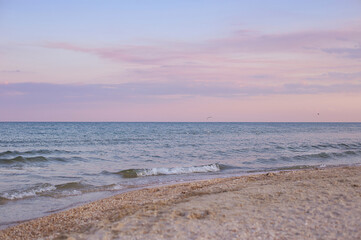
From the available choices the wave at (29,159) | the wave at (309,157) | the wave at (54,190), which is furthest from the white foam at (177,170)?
the wave at (29,159)

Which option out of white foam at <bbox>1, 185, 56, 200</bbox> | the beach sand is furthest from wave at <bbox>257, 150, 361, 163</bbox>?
white foam at <bbox>1, 185, 56, 200</bbox>

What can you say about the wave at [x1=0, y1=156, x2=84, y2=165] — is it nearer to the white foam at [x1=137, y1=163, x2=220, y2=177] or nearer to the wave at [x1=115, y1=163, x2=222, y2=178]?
the wave at [x1=115, y1=163, x2=222, y2=178]

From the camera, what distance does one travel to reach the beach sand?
638 centimetres

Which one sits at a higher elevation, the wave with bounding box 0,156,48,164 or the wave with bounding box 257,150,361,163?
the wave with bounding box 0,156,48,164

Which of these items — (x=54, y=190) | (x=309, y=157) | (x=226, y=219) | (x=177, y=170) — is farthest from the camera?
(x=309, y=157)

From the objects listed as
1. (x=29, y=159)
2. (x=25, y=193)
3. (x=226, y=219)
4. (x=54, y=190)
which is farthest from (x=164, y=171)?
(x=226, y=219)

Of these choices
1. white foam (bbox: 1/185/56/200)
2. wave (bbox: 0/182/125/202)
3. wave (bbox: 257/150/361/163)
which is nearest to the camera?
white foam (bbox: 1/185/56/200)

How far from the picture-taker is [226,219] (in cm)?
716

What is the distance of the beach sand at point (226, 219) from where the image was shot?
6.38 meters

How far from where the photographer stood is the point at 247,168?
21.1 m

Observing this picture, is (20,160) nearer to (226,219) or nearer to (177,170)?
(177,170)

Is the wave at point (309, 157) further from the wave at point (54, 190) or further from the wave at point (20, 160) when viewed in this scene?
the wave at point (20, 160)

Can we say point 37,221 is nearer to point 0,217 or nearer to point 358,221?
point 0,217

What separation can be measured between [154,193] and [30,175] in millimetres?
8319
